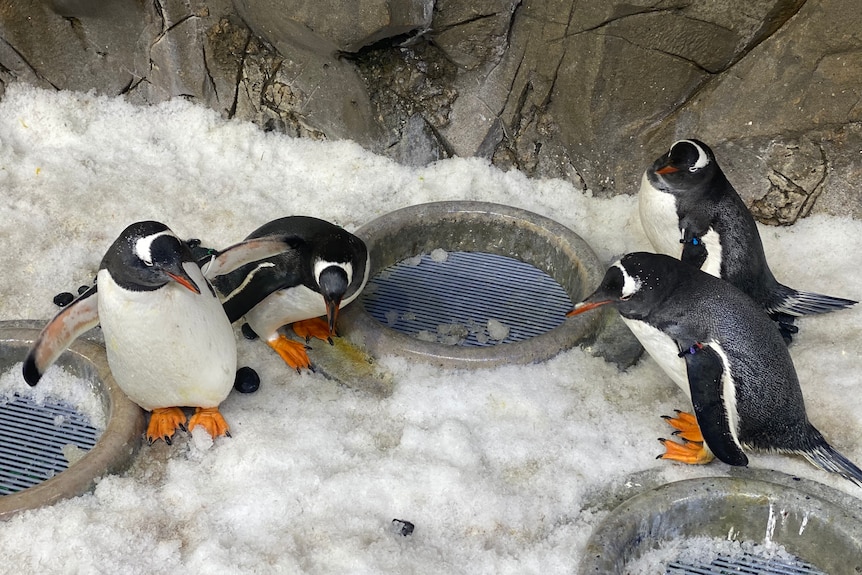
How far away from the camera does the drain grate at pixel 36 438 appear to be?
2.32 metres

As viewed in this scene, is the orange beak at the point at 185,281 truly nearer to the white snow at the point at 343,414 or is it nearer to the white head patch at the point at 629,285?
the white snow at the point at 343,414

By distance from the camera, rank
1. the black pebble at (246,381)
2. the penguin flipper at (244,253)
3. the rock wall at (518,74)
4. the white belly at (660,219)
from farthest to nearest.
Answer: the rock wall at (518,74) < the white belly at (660,219) < the black pebble at (246,381) < the penguin flipper at (244,253)

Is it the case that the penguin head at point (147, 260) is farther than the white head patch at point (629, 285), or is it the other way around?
the white head patch at point (629, 285)

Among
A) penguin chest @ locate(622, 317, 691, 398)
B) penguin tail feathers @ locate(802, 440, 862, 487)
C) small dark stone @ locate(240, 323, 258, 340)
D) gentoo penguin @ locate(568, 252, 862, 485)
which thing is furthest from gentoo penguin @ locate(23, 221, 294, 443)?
penguin tail feathers @ locate(802, 440, 862, 487)

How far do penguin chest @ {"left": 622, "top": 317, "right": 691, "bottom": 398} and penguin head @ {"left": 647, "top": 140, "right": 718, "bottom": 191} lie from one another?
74 cm

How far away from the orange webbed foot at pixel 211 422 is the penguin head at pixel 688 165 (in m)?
1.71

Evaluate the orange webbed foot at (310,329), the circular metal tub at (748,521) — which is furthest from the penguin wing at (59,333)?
the circular metal tub at (748,521)

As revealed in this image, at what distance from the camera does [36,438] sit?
2422mm

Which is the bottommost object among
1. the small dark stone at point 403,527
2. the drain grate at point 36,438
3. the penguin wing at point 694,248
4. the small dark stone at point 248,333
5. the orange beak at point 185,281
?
the drain grate at point 36,438

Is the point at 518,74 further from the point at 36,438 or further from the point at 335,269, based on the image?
the point at 36,438

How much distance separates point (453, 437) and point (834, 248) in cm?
186

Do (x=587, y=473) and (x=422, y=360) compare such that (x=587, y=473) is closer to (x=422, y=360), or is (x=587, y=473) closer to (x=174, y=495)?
(x=422, y=360)

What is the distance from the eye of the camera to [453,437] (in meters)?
2.39

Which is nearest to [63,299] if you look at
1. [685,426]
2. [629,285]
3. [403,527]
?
[403,527]
